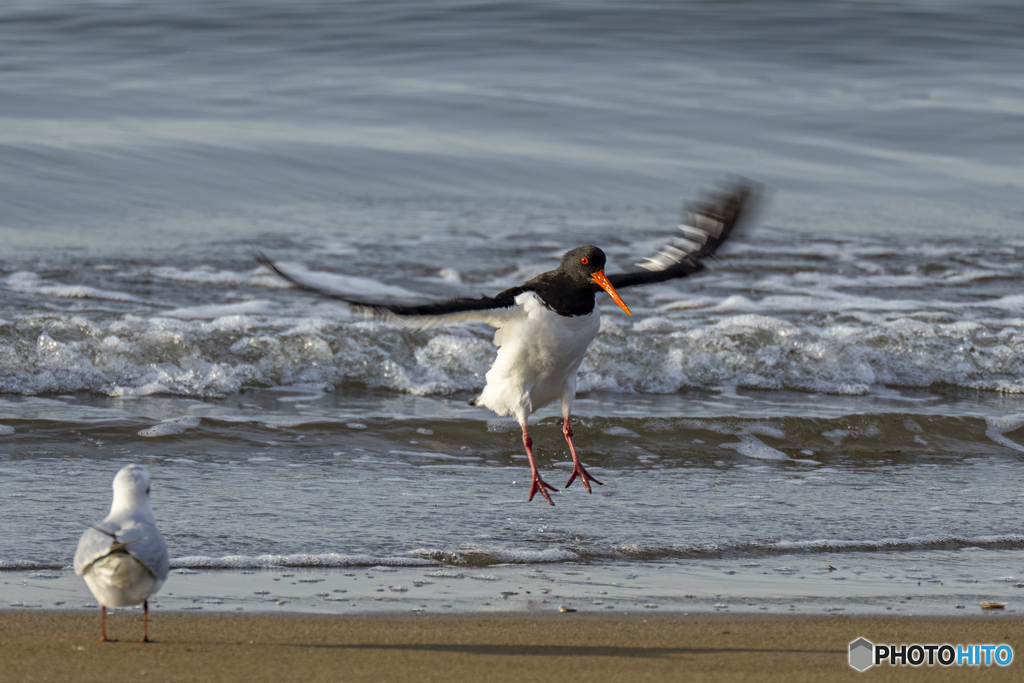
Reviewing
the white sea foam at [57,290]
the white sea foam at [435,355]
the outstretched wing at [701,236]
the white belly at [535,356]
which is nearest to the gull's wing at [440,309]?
the white belly at [535,356]


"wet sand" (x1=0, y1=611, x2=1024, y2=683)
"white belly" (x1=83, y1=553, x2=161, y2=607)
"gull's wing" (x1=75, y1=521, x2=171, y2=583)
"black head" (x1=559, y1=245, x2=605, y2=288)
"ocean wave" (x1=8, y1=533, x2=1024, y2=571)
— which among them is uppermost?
"black head" (x1=559, y1=245, x2=605, y2=288)

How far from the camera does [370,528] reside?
5.60 metres

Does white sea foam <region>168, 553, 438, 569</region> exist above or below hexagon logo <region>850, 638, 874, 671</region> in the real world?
below

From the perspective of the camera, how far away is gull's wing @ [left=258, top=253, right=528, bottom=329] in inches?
218

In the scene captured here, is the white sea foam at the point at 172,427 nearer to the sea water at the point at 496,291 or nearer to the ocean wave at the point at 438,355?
the sea water at the point at 496,291

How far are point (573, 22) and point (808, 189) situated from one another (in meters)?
9.89

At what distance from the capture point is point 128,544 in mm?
3689

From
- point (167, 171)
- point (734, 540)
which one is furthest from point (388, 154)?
point (734, 540)

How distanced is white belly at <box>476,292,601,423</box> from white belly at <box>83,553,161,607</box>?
2.93m

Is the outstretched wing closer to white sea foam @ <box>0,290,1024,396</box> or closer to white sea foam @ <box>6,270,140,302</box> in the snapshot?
white sea foam @ <box>0,290,1024,396</box>

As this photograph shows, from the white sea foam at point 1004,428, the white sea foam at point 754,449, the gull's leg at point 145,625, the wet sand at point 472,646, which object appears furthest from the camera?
the white sea foam at point 1004,428

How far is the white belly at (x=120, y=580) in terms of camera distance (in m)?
3.68

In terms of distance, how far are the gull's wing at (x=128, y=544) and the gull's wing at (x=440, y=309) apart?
68.3 inches

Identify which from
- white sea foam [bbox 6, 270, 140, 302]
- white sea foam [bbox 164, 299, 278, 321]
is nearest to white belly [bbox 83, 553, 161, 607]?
white sea foam [bbox 164, 299, 278, 321]
